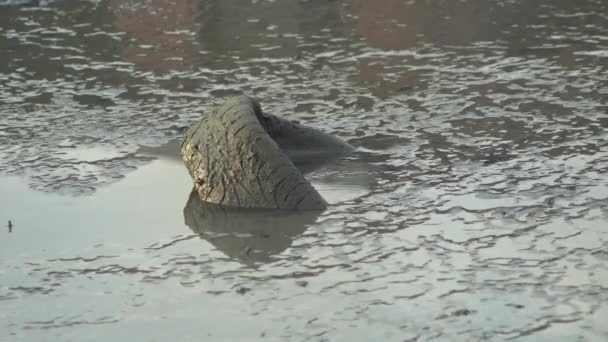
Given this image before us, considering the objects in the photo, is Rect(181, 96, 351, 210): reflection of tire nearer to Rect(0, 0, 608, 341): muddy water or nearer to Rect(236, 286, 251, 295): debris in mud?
Rect(0, 0, 608, 341): muddy water

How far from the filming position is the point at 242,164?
241 inches

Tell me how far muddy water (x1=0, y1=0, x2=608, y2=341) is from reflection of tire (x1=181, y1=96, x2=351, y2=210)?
141 millimetres

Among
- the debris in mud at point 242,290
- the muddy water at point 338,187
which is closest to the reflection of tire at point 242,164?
the muddy water at point 338,187

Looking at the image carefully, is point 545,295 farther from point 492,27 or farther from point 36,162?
point 492,27

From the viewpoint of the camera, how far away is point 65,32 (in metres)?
11.4

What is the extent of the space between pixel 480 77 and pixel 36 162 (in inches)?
132

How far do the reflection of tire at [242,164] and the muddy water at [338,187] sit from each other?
141 mm

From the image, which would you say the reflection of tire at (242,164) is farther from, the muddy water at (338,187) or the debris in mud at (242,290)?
the debris in mud at (242,290)

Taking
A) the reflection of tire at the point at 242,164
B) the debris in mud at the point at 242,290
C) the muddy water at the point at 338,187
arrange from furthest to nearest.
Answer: the reflection of tire at the point at 242,164 < the debris in mud at the point at 242,290 < the muddy water at the point at 338,187

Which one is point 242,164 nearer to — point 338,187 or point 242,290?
point 338,187

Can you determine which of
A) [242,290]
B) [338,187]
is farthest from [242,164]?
[242,290]

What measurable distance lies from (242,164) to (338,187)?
1.85ft

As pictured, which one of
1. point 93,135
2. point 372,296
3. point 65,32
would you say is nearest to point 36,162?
point 93,135

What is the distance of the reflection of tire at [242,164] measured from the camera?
6.00m
